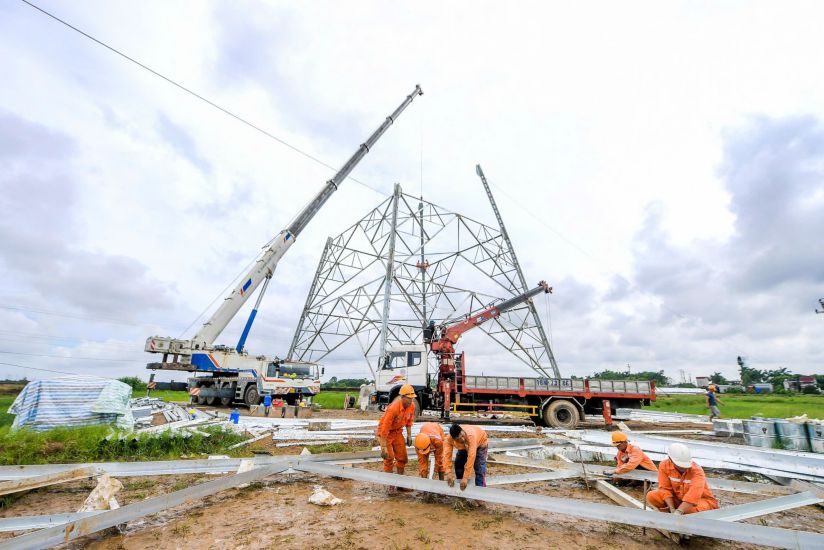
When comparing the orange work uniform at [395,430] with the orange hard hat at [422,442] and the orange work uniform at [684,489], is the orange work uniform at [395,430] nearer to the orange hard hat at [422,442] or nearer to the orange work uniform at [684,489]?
the orange hard hat at [422,442]

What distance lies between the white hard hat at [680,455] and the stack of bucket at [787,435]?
273 inches

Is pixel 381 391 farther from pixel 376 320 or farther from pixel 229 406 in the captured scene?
pixel 229 406

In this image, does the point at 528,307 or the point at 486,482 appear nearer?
the point at 486,482

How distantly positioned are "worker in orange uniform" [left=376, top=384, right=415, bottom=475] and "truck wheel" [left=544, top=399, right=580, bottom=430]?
10.0 m

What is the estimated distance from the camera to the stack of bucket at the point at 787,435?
863 cm

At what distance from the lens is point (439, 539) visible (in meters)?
4.36

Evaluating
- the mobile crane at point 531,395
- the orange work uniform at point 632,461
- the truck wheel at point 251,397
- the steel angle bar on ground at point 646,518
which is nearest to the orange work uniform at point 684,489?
the steel angle bar on ground at point 646,518

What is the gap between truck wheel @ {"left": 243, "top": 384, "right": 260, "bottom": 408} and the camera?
1928cm

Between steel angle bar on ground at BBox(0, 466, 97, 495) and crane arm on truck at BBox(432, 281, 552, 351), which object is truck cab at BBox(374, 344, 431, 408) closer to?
crane arm on truck at BBox(432, 281, 552, 351)

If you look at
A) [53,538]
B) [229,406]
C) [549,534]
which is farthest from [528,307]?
[53,538]

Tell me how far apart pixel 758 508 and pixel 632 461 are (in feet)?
5.72

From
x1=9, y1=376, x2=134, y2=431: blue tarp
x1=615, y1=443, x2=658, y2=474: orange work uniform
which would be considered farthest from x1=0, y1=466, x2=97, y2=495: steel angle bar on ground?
x1=615, y1=443, x2=658, y2=474: orange work uniform

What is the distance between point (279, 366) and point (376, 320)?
564 cm

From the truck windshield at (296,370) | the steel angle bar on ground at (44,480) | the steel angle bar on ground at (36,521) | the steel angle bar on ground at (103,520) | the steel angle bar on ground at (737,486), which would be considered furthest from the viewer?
the truck windshield at (296,370)
